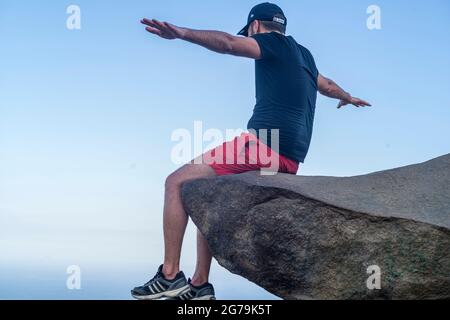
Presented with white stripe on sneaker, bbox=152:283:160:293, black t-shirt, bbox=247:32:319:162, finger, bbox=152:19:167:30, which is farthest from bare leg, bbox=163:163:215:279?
finger, bbox=152:19:167:30

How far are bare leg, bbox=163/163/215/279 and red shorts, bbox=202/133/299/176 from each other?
0.09m

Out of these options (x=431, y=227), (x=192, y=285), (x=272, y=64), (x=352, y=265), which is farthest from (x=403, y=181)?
(x=192, y=285)

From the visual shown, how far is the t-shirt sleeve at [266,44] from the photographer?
496cm

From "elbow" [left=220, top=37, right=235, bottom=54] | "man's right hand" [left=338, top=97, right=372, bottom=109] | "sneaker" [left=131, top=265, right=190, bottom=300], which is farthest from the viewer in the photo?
"man's right hand" [left=338, top=97, right=372, bottom=109]

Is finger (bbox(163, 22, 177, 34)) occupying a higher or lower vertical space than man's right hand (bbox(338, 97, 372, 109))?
higher

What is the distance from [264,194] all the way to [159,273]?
3.65 feet

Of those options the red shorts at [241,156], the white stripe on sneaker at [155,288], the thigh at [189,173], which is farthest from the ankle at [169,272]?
the red shorts at [241,156]

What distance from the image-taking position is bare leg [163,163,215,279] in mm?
4785

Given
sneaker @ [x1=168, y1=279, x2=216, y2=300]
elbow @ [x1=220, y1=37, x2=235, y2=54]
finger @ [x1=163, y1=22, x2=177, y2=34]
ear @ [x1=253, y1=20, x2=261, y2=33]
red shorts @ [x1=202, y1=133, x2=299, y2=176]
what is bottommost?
sneaker @ [x1=168, y1=279, x2=216, y2=300]

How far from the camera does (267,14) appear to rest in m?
5.19

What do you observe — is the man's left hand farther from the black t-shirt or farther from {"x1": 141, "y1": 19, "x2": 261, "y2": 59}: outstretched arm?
the black t-shirt

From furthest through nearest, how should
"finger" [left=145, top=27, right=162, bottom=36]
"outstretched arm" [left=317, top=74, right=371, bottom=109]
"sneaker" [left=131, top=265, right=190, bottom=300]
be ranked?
"outstretched arm" [left=317, top=74, right=371, bottom=109] → "sneaker" [left=131, top=265, right=190, bottom=300] → "finger" [left=145, top=27, right=162, bottom=36]
